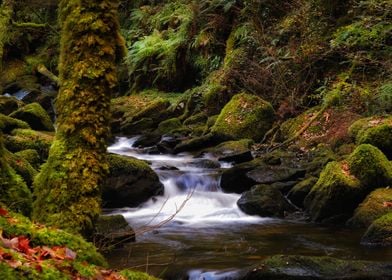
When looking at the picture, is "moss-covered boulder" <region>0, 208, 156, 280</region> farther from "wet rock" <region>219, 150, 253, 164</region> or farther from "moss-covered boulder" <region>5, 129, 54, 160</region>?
"wet rock" <region>219, 150, 253, 164</region>

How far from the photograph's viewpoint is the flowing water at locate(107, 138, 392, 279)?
6.23m

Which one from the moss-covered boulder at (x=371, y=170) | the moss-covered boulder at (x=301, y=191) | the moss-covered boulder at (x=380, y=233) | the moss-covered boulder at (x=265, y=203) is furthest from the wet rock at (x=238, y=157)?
the moss-covered boulder at (x=380, y=233)

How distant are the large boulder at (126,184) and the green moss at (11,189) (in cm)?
581

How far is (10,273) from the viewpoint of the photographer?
2.01m

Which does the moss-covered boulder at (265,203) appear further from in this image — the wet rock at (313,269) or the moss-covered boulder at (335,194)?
the wet rock at (313,269)

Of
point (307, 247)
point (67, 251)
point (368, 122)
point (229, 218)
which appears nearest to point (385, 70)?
point (368, 122)

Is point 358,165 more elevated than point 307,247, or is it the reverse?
point 358,165

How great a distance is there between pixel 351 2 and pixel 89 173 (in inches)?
494

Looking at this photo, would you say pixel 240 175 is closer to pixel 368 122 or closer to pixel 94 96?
pixel 368 122

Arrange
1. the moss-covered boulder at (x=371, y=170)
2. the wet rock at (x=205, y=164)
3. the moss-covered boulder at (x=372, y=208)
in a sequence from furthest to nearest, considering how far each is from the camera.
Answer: the wet rock at (x=205, y=164)
the moss-covered boulder at (x=371, y=170)
the moss-covered boulder at (x=372, y=208)

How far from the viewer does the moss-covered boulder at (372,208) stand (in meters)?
7.86

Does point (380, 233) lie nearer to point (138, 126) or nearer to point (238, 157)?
point (238, 157)

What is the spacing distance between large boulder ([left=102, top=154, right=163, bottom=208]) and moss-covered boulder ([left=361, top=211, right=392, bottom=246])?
4.49 metres

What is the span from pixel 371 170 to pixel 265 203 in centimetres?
191
